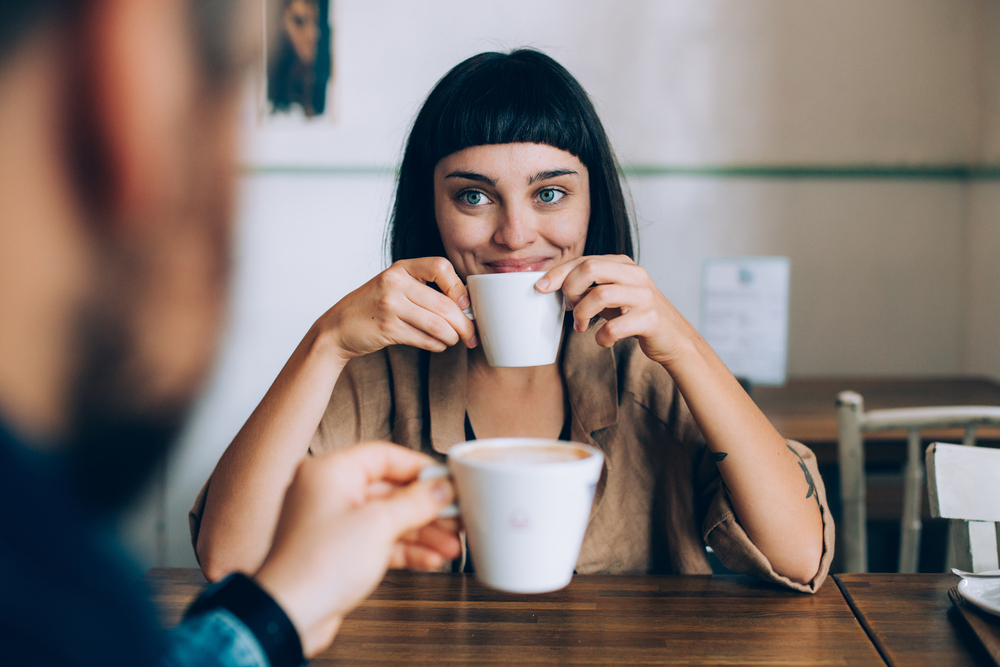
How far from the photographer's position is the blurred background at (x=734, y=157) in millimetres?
2420

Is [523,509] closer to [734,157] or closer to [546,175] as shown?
[546,175]

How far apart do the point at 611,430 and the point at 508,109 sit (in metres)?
0.53

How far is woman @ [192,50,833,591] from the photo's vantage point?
2.70ft

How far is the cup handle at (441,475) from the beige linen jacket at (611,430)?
1.74ft

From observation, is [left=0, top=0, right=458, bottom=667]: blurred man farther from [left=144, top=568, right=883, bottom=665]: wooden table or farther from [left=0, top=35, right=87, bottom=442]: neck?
[left=144, top=568, right=883, bottom=665]: wooden table

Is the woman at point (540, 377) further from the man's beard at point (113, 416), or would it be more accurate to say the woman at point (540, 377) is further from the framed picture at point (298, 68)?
the man's beard at point (113, 416)

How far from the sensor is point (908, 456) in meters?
1.30

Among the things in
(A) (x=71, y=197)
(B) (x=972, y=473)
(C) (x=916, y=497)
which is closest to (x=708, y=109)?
(C) (x=916, y=497)

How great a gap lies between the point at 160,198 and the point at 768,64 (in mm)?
2337

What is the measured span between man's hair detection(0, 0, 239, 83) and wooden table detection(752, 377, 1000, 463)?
7.47 feet

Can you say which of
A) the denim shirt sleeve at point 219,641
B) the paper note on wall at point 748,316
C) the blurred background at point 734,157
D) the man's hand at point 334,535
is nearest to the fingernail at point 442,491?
the man's hand at point 334,535

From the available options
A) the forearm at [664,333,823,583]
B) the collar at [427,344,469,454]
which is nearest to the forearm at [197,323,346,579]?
the collar at [427,344,469,454]

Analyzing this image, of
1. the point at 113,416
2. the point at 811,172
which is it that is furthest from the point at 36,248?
the point at 811,172

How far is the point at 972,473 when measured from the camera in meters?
0.83
